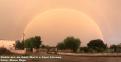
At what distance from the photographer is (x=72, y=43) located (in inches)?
2084

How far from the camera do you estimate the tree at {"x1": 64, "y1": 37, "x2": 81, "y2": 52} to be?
165 feet

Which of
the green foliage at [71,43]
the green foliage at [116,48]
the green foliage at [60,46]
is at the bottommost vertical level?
the green foliage at [116,48]

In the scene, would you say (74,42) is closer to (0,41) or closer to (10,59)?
(0,41)

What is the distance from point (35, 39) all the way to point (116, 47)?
42.1 ft

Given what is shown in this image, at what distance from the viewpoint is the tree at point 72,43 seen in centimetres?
5018

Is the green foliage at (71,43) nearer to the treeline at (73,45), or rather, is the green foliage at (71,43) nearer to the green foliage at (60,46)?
the treeline at (73,45)

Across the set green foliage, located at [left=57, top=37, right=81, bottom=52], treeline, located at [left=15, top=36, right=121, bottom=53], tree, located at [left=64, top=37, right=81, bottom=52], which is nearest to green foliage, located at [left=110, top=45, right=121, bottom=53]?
treeline, located at [left=15, top=36, right=121, bottom=53]

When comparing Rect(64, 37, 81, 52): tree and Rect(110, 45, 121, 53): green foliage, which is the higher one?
Rect(64, 37, 81, 52): tree

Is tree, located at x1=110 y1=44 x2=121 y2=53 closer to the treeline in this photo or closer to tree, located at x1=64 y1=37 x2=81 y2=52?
the treeline

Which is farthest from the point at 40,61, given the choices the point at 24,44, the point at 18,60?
the point at 24,44

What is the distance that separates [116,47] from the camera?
46.8 meters

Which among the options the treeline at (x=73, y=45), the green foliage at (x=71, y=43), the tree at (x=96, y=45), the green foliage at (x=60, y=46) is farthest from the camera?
the tree at (x=96, y=45)

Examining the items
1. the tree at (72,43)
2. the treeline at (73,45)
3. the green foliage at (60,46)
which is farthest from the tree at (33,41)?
the tree at (72,43)

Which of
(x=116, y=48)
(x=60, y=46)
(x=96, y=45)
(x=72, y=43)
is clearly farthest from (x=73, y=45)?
(x=116, y=48)
